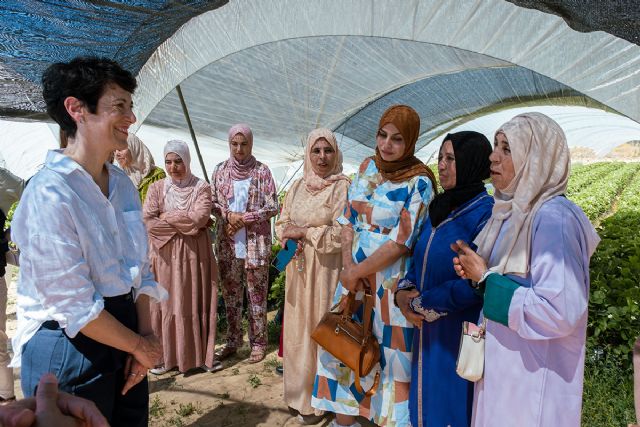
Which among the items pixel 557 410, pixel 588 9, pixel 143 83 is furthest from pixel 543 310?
pixel 143 83

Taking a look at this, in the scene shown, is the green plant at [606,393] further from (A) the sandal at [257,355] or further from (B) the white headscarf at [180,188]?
(B) the white headscarf at [180,188]

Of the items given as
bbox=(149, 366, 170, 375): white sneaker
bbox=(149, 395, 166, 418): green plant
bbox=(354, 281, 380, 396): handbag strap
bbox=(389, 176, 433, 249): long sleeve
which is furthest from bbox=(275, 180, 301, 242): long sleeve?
bbox=(149, 366, 170, 375): white sneaker

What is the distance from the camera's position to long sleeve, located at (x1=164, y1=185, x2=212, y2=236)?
418 cm

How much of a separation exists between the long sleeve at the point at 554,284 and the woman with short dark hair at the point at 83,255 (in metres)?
1.30

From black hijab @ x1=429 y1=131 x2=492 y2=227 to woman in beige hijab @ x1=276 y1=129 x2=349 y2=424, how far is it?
1.11 m

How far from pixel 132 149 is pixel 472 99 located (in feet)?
17.4

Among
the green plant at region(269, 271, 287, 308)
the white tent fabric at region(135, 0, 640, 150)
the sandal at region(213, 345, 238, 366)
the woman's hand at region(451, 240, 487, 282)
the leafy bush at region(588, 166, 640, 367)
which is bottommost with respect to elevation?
the sandal at region(213, 345, 238, 366)

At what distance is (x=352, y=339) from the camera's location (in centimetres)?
272

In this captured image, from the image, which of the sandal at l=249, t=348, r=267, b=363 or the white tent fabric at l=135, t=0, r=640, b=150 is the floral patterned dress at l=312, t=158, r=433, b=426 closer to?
the white tent fabric at l=135, t=0, r=640, b=150

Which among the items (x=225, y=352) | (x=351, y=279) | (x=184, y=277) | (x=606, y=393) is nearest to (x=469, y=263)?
(x=351, y=279)

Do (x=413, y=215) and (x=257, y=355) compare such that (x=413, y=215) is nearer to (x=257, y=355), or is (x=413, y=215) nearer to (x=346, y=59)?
(x=257, y=355)

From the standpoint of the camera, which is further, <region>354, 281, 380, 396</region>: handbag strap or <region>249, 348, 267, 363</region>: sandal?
<region>249, 348, 267, 363</region>: sandal

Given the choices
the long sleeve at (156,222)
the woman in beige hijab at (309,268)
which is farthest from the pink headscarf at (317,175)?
the long sleeve at (156,222)

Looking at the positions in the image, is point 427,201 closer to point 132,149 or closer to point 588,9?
point 588,9
